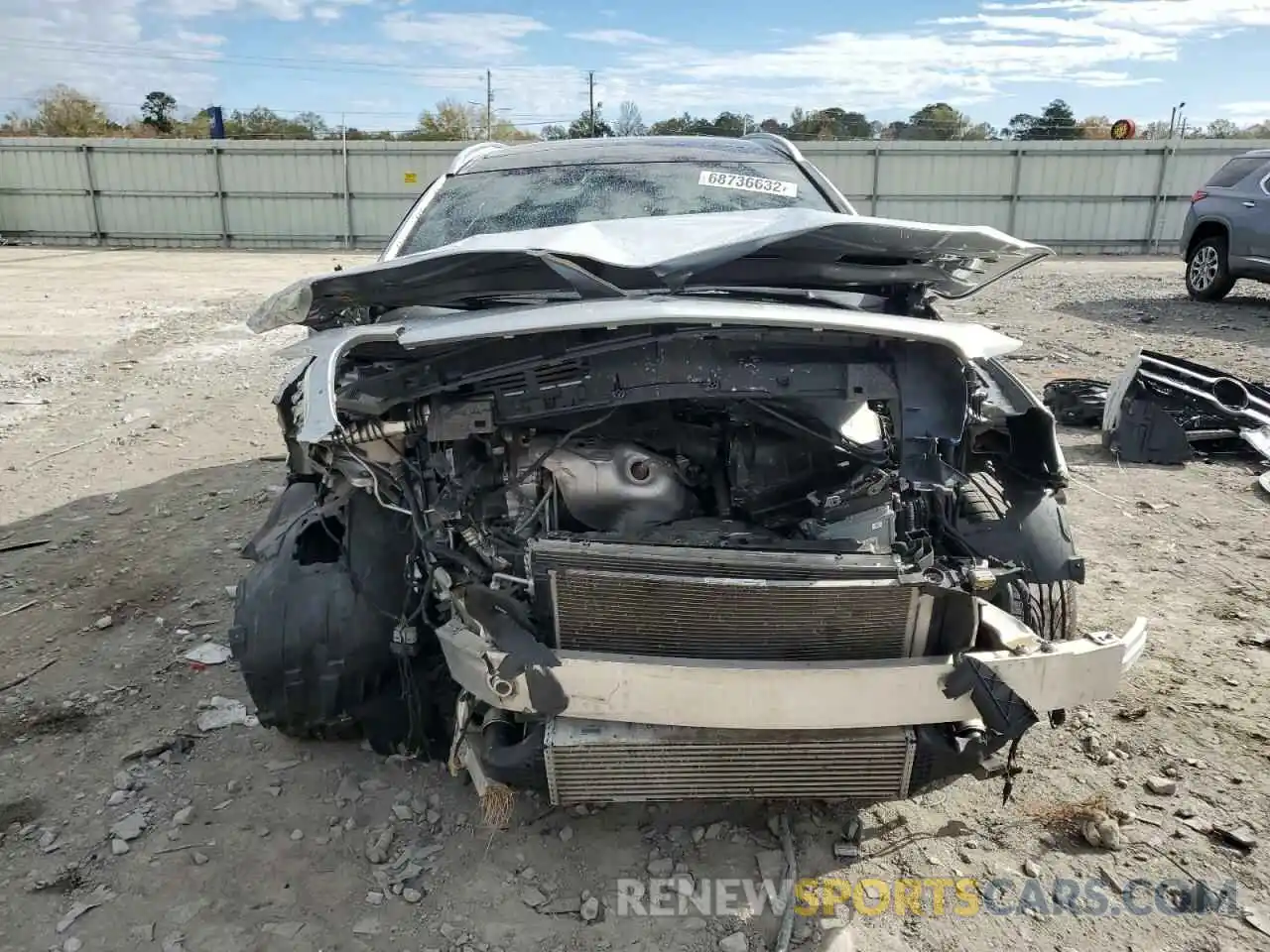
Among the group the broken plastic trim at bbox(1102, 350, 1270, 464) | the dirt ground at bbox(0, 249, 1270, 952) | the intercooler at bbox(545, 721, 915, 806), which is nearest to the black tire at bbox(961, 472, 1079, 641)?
the dirt ground at bbox(0, 249, 1270, 952)

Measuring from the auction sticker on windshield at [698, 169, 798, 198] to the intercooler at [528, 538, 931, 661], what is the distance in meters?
2.14

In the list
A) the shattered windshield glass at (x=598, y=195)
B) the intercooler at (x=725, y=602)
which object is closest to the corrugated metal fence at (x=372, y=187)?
the shattered windshield glass at (x=598, y=195)

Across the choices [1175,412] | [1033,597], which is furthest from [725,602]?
[1175,412]

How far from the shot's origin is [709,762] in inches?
85.9

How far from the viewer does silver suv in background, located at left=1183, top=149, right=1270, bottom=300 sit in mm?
10195

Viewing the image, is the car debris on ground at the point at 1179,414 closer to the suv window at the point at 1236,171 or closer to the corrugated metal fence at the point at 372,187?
the suv window at the point at 1236,171

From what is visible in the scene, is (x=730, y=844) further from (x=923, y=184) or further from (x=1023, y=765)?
(x=923, y=184)

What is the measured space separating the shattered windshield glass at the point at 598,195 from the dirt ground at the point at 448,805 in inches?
76.4

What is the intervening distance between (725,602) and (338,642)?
1.18 m

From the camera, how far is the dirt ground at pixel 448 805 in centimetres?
222

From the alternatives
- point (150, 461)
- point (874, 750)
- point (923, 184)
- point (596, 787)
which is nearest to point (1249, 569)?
point (874, 750)

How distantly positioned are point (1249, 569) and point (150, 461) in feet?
20.2

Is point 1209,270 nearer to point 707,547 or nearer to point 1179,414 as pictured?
point 1179,414

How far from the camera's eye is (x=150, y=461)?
5852 mm
